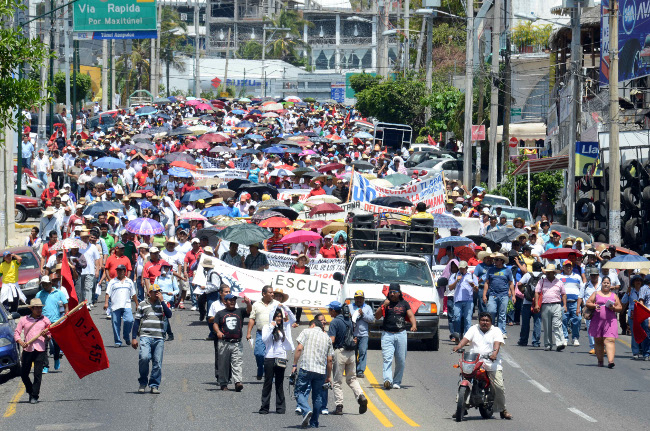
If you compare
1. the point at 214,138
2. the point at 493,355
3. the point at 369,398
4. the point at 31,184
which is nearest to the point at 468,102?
the point at 214,138

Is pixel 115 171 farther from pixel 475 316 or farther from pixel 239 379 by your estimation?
pixel 239 379

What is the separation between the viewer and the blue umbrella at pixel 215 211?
1157 inches

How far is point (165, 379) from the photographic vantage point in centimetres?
1709

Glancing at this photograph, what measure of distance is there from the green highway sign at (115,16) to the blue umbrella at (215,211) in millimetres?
21945

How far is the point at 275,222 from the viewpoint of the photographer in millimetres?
26328

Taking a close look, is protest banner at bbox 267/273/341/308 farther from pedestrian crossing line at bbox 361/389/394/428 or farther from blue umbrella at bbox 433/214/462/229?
pedestrian crossing line at bbox 361/389/394/428

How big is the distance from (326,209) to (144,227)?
19.0ft

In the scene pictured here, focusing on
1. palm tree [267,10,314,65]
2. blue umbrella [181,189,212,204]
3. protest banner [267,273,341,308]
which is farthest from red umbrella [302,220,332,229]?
palm tree [267,10,314,65]

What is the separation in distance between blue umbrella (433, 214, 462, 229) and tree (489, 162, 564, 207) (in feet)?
46.6

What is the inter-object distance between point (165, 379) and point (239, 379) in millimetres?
1659

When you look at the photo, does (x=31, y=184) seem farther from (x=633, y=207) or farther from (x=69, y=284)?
(x=69, y=284)

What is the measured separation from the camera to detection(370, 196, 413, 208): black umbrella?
3127 centimetres

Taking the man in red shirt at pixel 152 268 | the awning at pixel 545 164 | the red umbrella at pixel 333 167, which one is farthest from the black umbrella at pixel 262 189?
the man in red shirt at pixel 152 268

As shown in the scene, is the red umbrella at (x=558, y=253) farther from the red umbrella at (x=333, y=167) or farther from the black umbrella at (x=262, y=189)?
the red umbrella at (x=333, y=167)
